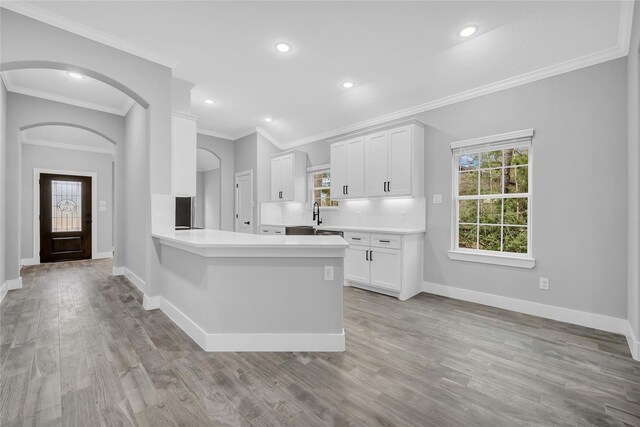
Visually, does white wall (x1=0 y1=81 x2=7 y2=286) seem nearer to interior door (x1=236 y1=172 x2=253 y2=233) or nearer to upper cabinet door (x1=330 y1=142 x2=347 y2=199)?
interior door (x1=236 y1=172 x2=253 y2=233)

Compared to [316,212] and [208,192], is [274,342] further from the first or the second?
[208,192]

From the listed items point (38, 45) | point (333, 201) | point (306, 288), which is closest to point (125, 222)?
point (38, 45)

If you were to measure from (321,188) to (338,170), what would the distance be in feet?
3.05

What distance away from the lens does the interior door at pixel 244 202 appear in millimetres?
6547

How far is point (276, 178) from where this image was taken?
6.21 m

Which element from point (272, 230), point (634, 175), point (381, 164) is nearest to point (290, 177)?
point (272, 230)

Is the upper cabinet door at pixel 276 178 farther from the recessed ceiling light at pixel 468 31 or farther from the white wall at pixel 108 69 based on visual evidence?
the recessed ceiling light at pixel 468 31

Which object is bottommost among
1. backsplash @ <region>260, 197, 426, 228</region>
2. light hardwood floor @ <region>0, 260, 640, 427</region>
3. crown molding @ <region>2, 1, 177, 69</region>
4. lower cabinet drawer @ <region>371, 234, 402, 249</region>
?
light hardwood floor @ <region>0, 260, 640, 427</region>

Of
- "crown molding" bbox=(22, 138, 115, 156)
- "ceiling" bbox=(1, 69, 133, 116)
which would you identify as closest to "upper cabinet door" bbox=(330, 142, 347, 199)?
"ceiling" bbox=(1, 69, 133, 116)

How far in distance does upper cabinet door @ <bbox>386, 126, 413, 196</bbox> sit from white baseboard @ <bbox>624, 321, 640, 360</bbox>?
2.50 metres

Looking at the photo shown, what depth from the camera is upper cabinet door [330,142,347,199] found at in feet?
16.1

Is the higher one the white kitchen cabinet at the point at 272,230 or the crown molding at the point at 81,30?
the crown molding at the point at 81,30

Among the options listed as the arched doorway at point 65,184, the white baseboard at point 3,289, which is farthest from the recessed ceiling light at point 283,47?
the white baseboard at point 3,289

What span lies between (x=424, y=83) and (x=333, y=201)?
2.56 meters
